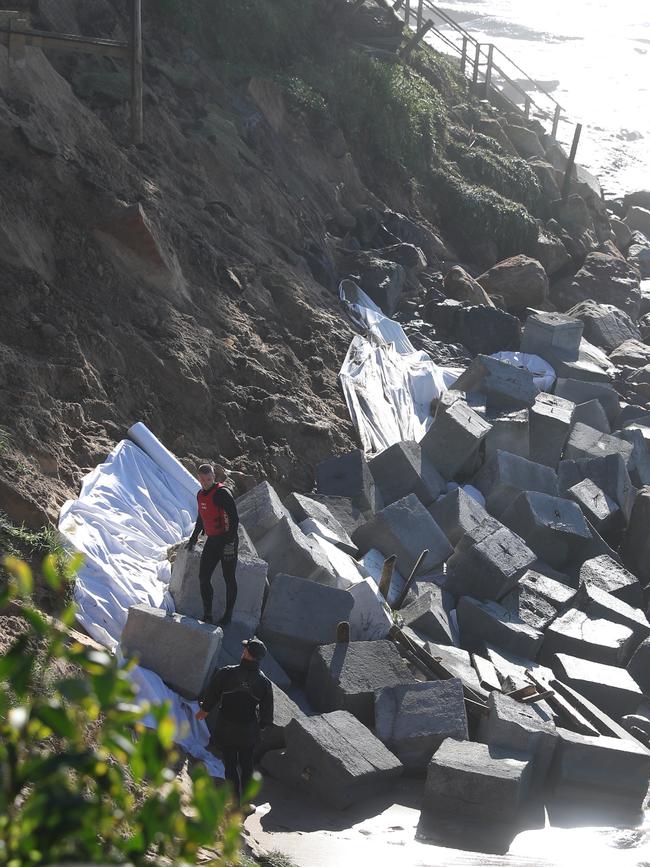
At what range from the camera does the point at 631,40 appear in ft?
265

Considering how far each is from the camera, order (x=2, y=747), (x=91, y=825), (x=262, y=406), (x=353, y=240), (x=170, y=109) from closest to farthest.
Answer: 1. (x=91, y=825)
2. (x=2, y=747)
3. (x=262, y=406)
4. (x=170, y=109)
5. (x=353, y=240)

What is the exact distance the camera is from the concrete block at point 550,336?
1809 cm

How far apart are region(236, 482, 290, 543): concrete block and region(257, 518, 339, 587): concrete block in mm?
67

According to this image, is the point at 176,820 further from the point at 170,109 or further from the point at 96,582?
the point at 170,109

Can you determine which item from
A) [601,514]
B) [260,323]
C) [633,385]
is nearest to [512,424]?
[601,514]

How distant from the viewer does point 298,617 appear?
9.18m

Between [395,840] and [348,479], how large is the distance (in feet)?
17.3

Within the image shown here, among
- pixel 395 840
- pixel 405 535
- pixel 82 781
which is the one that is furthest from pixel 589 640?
pixel 82 781

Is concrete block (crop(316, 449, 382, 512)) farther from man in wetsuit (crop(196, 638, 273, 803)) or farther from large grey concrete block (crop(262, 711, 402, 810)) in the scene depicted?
man in wetsuit (crop(196, 638, 273, 803))

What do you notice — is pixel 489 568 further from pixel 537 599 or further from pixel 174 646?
pixel 174 646

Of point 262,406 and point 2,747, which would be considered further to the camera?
point 262,406

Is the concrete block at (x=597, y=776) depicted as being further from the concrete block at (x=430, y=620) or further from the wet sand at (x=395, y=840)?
the concrete block at (x=430, y=620)

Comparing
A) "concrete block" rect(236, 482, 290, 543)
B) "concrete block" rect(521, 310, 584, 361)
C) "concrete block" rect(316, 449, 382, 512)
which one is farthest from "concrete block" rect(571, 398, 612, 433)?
"concrete block" rect(236, 482, 290, 543)

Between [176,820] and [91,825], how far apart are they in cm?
16
